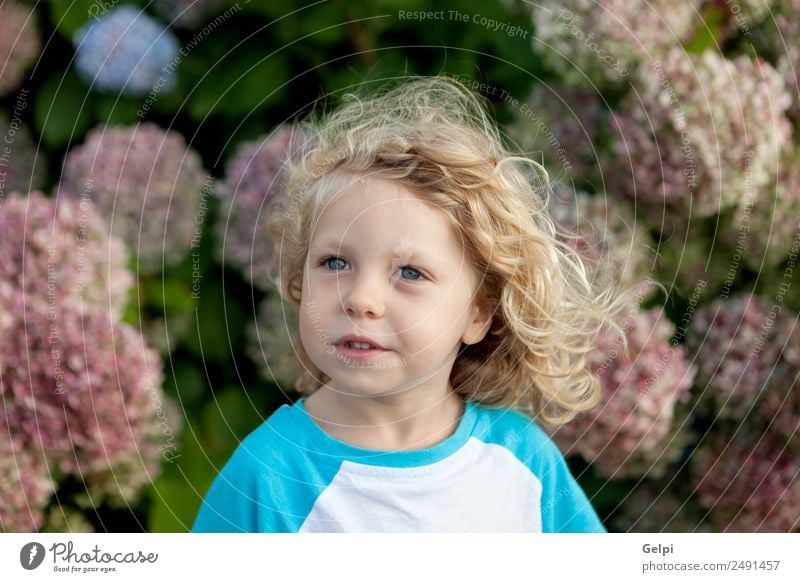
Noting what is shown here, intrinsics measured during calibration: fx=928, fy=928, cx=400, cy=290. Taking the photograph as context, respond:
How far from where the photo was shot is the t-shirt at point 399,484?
2.68ft

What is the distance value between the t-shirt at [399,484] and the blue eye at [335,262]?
14 cm

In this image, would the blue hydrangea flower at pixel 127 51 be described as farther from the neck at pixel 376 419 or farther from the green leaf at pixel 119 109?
the neck at pixel 376 419

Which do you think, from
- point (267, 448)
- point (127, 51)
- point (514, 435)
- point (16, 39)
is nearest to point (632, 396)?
point (514, 435)

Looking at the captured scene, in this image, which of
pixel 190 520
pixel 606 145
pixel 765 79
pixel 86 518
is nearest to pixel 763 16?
pixel 765 79

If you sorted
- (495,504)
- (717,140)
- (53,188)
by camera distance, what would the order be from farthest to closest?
1. (53,188)
2. (717,140)
3. (495,504)

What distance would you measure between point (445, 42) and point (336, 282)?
1.81 feet

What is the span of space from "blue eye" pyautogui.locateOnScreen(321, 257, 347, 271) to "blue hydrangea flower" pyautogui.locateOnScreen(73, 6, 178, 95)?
1.78ft

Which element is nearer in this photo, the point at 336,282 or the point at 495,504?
the point at 336,282

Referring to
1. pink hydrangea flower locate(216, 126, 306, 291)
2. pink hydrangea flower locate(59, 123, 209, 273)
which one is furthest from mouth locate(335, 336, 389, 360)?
pink hydrangea flower locate(59, 123, 209, 273)

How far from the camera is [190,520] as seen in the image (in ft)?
3.77

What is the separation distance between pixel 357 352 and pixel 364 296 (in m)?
0.05

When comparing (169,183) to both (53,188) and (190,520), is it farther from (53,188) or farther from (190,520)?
(190,520)

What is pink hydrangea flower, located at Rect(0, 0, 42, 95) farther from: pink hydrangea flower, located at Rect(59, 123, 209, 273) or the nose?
the nose

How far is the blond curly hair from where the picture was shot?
817 millimetres
